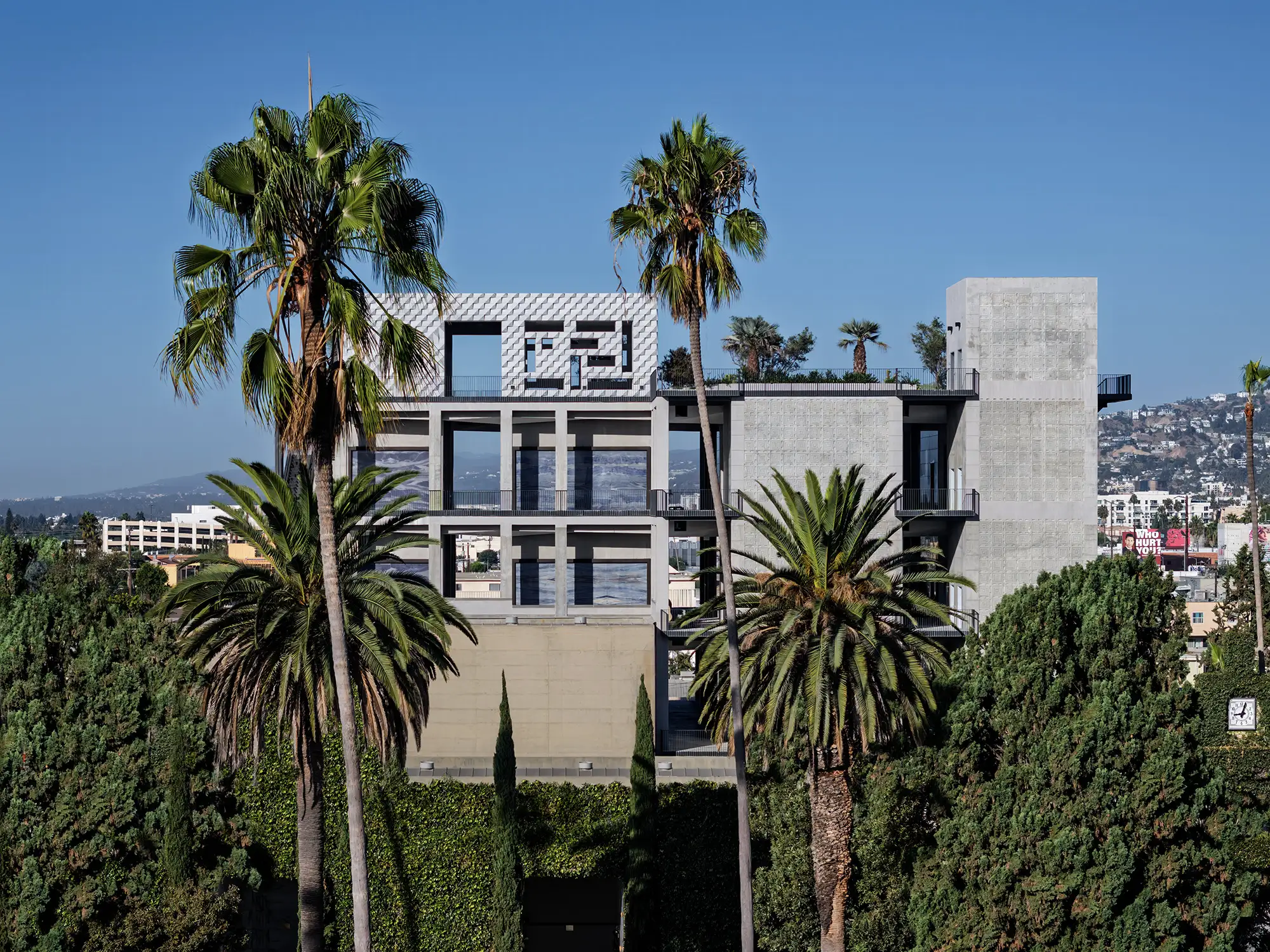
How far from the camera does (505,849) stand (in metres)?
30.7

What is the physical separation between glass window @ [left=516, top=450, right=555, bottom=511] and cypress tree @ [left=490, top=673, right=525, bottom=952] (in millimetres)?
32026

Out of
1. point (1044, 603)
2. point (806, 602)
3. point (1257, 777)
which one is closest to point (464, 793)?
point (806, 602)

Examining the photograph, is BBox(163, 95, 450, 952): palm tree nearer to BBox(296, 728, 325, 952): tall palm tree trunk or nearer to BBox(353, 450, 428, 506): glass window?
BBox(296, 728, 325, 952): tall palm tree trunk

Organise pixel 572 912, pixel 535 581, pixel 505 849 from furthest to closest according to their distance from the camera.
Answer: pixel 535 581 → pixel 572 912 → pixel 505 849

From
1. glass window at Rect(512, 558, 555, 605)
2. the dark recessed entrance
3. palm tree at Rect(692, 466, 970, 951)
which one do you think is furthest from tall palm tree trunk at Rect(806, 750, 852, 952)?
glass window at Rect(512, 558, 555, 605)

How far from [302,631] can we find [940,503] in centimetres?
3873

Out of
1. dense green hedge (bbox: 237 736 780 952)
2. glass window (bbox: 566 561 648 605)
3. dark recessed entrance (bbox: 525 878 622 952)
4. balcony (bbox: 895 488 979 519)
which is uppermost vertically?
balcony (bbox: 895 488 979 519)

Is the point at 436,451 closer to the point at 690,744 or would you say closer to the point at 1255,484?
the point at 690,744

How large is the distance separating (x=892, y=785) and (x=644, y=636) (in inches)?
478

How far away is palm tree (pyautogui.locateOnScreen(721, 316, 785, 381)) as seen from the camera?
242 feet

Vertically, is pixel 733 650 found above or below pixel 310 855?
above

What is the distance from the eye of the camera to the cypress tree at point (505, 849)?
30.7m

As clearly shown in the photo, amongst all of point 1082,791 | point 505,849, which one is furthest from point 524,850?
point 1082,791

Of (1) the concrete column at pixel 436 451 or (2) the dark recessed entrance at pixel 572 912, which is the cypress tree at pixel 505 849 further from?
(1) the concrete column at pixel 436 451
